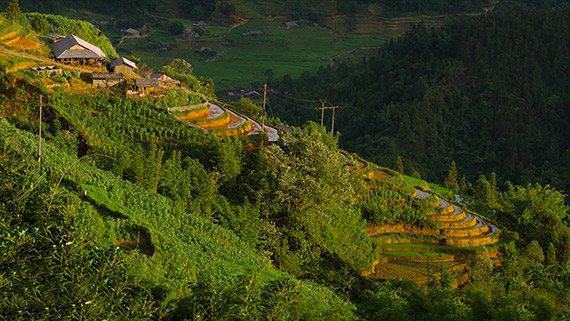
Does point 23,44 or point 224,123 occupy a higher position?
point 23,44

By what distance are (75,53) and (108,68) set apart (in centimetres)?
248

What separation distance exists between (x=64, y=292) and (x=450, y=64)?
274ft

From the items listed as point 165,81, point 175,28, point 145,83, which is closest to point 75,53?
point 165,81

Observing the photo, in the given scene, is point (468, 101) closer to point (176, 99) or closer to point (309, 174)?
point (176, 99)

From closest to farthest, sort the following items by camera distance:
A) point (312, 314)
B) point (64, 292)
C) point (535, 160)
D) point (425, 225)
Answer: point (64, 292) < point (312, 314) < point (425, 225) < point (535, 160)

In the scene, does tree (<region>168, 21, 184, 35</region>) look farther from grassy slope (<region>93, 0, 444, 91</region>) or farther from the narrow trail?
the narrow trail

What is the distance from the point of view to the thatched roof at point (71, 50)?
1868 inches

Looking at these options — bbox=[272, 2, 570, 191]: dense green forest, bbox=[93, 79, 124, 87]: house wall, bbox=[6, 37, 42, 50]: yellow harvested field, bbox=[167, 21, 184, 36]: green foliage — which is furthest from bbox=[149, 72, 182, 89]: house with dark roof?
bbox=[167, 21, 184, 36]: green foliage

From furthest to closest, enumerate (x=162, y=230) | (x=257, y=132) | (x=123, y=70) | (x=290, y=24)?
1. (x=290, y=24)
2. (x=123, y=70)
3. (x=257, y=132)
4. (x=162, y=230)

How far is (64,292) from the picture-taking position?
55.1ft

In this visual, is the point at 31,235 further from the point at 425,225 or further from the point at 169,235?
the point at 425,225

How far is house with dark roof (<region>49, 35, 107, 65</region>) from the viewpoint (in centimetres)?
4738

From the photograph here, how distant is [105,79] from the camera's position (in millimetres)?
44094

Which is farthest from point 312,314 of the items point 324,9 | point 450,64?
point 324,9
